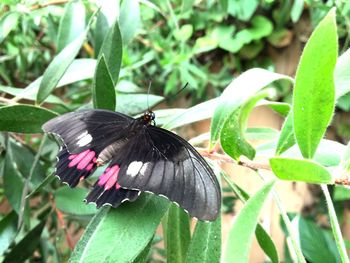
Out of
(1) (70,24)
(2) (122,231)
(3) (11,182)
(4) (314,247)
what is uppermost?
(1) (70,24)

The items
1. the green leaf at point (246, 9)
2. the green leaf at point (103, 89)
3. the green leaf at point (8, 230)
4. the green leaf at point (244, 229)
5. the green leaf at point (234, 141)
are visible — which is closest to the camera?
the green leaf at point (244, 229)

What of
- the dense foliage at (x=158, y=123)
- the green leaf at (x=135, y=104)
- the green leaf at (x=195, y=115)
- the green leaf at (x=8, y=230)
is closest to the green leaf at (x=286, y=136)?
the dense foliage at (x=158, y=123)

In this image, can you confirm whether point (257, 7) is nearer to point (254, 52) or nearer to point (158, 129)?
point (254, 52)

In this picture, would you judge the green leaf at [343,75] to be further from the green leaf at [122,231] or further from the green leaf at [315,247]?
the green leaf at [315,247]

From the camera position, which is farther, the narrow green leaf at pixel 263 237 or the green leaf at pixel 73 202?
the green leaf at pixel 73 202

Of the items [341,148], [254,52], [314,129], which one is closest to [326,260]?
[341,148]

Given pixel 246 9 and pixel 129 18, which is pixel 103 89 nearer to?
pixel 129 18

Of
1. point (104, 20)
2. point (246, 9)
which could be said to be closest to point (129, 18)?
point (104, 20)

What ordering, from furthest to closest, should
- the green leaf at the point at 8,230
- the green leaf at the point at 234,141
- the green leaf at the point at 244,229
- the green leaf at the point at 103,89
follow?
the green leaf at the point at 8,230 < the green leaf at the point at 103,89 < the green leaf at the point at 234,141 < the green leaf at the point at 244,229
